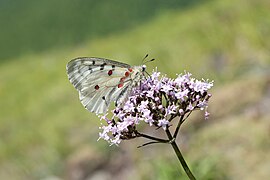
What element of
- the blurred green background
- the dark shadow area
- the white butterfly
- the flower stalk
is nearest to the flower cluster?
the flower stalk

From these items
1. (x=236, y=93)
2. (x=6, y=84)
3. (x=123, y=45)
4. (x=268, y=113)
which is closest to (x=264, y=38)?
(x=236, y=93)

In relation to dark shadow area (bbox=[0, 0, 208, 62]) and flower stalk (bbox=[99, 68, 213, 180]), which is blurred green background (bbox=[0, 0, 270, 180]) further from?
flower stalk (bbox=[99, 68, 213, 180])

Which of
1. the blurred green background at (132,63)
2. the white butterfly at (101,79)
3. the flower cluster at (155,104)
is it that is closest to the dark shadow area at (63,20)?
the blurred green background at (132,63)

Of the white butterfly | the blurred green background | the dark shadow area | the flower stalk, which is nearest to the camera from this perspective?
the flower stalk

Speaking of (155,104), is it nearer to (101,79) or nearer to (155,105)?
(155,105)

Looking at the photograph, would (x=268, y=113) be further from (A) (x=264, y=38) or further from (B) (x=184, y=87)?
(B) (x=184, y=87)

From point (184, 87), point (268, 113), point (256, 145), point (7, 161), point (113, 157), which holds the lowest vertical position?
point (184, 87)
